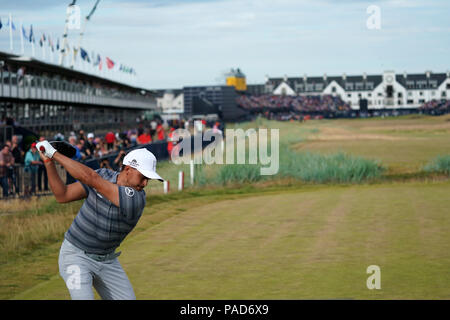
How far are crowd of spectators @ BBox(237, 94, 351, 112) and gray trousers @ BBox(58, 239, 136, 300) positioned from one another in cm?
13209

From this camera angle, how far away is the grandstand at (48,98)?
40281 millimetres

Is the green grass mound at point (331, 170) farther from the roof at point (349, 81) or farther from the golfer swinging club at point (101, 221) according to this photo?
the roof at point (349, 81)

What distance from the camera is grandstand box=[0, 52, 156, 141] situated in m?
40.3

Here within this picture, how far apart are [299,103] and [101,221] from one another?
15356cm

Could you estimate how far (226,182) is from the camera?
28562 mm

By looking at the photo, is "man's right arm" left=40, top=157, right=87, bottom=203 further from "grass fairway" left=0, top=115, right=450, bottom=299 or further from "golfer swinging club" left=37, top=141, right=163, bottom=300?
"grass fairway" left=0, top=115, right=450, bottom=299

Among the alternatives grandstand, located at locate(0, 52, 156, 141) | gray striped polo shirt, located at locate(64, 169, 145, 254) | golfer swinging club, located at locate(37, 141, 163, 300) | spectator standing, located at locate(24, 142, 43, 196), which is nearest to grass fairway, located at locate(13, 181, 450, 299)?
spectator standing, located at locate(24, 142, 43, 196)

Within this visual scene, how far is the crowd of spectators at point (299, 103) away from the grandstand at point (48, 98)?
64.5 m

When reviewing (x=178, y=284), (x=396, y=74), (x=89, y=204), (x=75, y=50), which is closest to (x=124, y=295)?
(x=89, y=204)

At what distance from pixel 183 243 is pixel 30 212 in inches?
208

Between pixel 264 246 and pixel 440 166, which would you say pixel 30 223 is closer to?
pixel 264 246

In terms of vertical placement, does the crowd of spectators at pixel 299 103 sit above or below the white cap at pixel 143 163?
above

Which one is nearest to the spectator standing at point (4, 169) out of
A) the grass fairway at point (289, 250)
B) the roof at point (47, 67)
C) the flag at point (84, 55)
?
the grass fairway at point (289, 250)
